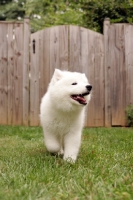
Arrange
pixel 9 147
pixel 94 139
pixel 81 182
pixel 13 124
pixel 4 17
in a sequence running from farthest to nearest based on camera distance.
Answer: pixel 4 17
pixel 13 124
pixel 94 139
pixel 9 147
pixel 81 182

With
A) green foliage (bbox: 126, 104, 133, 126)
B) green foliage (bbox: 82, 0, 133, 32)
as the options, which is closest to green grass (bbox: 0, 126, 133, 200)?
green foliage (bbox: 126, 104, 133, 126)

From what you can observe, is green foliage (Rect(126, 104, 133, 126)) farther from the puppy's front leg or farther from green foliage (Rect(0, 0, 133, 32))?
the puppy's front leg

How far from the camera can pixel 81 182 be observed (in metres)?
2.91

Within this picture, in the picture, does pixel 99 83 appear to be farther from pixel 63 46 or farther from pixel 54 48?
pixel 54 48

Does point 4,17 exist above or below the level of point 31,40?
above

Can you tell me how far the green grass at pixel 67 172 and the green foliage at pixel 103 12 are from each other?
17.1 ft

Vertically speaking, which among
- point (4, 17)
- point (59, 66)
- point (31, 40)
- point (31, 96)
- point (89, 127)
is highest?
point (4, 17)

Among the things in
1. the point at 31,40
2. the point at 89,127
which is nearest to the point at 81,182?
the point at 89,127

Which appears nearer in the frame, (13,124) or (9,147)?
(9,147)

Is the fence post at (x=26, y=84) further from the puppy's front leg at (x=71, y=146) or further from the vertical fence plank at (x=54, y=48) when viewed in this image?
the puppy's front leg at (x=71, y=146)

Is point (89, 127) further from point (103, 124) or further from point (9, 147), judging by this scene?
point (9, 147)

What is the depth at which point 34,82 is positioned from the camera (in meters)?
7.73

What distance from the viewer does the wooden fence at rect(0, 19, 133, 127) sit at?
303 inches

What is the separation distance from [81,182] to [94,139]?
9.65 feet
